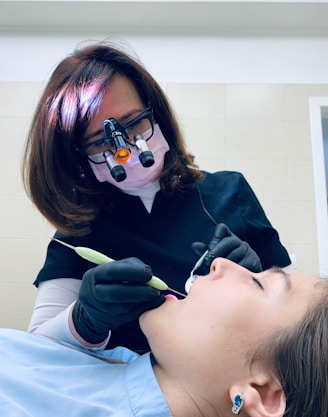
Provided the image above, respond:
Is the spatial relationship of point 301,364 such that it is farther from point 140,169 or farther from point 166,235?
point 140,169

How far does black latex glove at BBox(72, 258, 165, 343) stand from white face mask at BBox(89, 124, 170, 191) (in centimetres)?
35

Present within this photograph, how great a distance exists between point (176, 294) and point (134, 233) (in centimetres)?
24

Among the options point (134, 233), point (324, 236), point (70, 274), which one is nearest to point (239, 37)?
point (324, 236)

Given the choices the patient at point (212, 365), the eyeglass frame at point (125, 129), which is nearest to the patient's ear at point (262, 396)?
the patient at point (212, 365)

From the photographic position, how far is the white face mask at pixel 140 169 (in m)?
1.11

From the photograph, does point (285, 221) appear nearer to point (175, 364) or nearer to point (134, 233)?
point (134, 233)

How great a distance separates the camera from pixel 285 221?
2215 millimetres

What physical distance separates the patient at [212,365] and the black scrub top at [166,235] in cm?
26

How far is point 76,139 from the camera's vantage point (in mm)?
1071

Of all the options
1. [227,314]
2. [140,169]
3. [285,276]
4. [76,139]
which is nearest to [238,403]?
[227,314]

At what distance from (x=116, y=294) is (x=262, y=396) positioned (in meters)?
0.38

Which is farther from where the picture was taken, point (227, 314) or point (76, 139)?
point (76, 139)

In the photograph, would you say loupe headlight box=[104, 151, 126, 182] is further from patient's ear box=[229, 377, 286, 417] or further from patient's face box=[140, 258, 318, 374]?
patient's ear box=[229, 377, 286, 417]

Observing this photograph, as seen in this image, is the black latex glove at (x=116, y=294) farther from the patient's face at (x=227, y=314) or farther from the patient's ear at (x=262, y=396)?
the patient's ear at (x=262, y=396)
